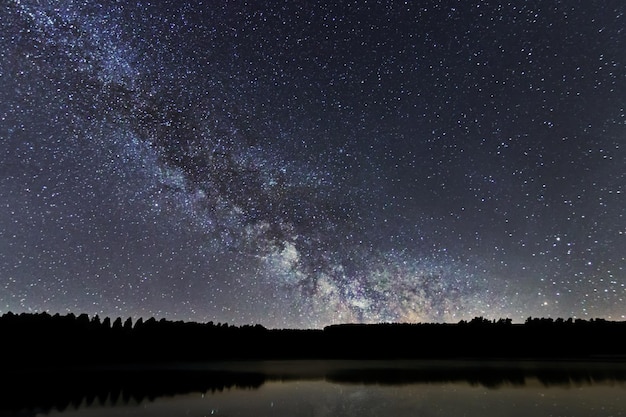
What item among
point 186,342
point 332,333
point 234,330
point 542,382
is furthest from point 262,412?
point 332,333

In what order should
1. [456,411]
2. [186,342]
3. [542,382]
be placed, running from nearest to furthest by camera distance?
[456,411], [542,382], [186,342]

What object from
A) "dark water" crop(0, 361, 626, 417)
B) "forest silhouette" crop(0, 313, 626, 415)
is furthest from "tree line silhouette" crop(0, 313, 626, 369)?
"dark water" crop(0, 361, 626, 417)

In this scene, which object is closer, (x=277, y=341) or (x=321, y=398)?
(x=321, y=398)

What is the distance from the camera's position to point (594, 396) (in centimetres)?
2123

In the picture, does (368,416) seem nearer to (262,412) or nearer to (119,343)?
(262,412)

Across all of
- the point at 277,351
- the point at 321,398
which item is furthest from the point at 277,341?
the point at 321,398

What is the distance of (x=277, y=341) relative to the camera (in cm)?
9194

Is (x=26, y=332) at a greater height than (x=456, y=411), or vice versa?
(x=26, y=332)

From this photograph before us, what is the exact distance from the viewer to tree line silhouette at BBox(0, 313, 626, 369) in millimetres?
57594

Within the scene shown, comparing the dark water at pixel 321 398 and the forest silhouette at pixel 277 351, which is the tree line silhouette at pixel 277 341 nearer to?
the forest silhouette at pixel 277 351

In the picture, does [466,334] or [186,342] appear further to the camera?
[466,334]

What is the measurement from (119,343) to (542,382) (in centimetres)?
5773

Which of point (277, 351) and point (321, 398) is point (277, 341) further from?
point (321, 398)

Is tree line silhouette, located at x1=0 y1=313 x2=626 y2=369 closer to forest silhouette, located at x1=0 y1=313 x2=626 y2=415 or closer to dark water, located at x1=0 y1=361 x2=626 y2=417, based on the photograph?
forest silhouette, located at x1=0 y1=313 x2=626 y2=415
